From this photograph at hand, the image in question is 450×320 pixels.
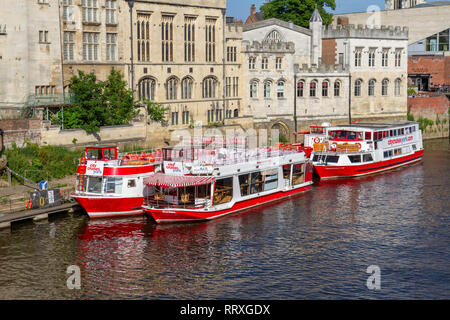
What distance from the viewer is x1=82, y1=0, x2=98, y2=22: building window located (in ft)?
184

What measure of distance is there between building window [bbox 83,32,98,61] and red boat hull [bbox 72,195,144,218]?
17.6 m

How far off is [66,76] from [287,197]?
802 inches

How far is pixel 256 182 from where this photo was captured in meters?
48.3

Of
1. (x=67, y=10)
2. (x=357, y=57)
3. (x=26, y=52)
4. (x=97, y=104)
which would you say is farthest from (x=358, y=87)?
(x=26, y=52)

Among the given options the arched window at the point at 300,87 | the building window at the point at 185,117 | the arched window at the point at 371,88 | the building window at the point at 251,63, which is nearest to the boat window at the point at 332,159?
the building window at the point at 185,117

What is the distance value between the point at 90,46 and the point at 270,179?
64.5ft

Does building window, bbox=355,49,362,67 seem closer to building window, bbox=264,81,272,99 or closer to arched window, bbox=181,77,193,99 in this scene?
building window, bbox=264,81,272,99

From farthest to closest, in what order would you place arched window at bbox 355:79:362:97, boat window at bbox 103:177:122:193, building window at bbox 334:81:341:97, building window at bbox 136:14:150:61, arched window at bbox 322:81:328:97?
arched window at bbox 355:79:362:97, building window at bbox 334:81:341:97, arched window at bbox 322:81:328:97, building window at bbox 136:14:150:61, boat window at bbox 103:177:122:193

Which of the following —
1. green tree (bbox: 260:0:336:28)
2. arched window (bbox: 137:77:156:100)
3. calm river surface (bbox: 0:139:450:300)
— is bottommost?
calm river surface (bbox: 0:139:450:300)

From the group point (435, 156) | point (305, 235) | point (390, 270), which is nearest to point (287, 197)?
point (305, 235)

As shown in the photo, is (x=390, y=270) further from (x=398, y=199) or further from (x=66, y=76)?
(x=66, y=76)

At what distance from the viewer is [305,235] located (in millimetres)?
40156

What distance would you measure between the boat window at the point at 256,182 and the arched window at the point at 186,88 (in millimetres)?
18421

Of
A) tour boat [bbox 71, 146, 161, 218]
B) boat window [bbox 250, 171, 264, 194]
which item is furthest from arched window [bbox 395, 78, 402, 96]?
tour boat [bbox 71, 146, 161, 218]
